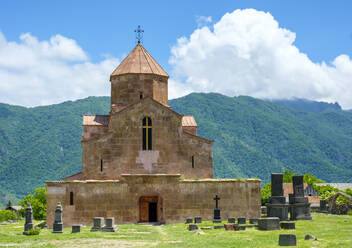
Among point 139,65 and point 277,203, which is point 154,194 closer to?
point 277,203

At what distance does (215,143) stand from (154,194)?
12804 centimetres

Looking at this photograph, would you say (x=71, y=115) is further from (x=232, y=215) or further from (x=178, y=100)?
(x=232, y=215)

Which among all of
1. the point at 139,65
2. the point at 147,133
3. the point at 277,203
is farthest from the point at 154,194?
the point at 139,65

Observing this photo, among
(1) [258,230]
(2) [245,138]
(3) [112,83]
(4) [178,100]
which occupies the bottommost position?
(1) [258,230]

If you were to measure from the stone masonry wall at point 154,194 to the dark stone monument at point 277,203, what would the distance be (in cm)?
228

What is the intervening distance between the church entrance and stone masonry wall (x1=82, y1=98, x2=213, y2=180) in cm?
164

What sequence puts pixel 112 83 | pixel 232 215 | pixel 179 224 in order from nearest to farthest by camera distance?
pixel 179 224 → pixel 232 215 → pixel 112 83

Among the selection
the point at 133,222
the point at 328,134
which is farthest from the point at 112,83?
the point at 328,134

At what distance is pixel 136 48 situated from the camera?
108 ft

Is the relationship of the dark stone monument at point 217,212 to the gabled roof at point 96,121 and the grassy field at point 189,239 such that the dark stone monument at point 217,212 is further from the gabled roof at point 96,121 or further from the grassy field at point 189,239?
the gabled roof at point 96,121

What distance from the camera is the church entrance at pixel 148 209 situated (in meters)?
27.5

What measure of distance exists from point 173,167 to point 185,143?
169cm

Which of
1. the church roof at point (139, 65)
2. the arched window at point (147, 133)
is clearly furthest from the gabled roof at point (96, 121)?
the arched window at point (147, 133)

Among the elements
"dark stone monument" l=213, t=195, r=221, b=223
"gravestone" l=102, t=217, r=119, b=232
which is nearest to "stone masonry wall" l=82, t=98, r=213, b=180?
"dark stone monument" l=213, t=195, r=221, b=223
